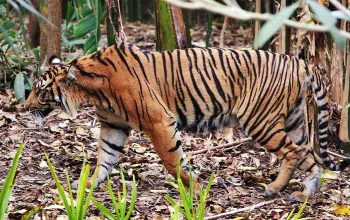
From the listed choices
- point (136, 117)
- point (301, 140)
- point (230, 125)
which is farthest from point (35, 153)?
point (301, 140)

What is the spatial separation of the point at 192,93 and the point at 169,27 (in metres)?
0.87

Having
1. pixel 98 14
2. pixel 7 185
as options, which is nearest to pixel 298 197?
pixel 98 14

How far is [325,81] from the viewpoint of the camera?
510 cm

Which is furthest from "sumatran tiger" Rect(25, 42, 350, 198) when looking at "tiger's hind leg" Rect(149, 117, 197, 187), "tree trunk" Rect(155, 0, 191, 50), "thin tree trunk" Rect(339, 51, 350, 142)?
"thin tree trunk" Rect(339, 51, 350, 142)

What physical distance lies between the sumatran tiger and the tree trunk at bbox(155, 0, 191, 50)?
1.95 ft

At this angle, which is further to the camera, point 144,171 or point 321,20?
point 144,171

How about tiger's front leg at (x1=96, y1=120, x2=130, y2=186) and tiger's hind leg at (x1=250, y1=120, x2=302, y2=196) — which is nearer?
tiger's hind leg at (x1=250, y1=120, x2=302, y2=196)

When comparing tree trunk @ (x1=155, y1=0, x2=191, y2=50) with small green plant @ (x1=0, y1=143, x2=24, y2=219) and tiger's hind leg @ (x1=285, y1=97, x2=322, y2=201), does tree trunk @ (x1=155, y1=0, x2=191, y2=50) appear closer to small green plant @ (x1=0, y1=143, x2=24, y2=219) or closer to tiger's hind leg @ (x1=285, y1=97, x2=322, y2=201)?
tiger's hind leg @ (x1=285, y1=97, x2=322, y2=201)

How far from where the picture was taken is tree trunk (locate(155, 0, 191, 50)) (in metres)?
5.44

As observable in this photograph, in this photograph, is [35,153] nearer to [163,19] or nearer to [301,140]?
[163,19]

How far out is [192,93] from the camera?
483cm

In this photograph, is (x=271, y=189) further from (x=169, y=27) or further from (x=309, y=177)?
(x=169, y=27)

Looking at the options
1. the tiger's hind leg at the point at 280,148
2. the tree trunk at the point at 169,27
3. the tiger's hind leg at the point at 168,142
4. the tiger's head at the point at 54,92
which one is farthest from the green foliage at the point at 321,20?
the tree trunk at the point at 169,27

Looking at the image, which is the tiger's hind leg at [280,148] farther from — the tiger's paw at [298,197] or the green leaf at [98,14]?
the green leaf at [98,14]
